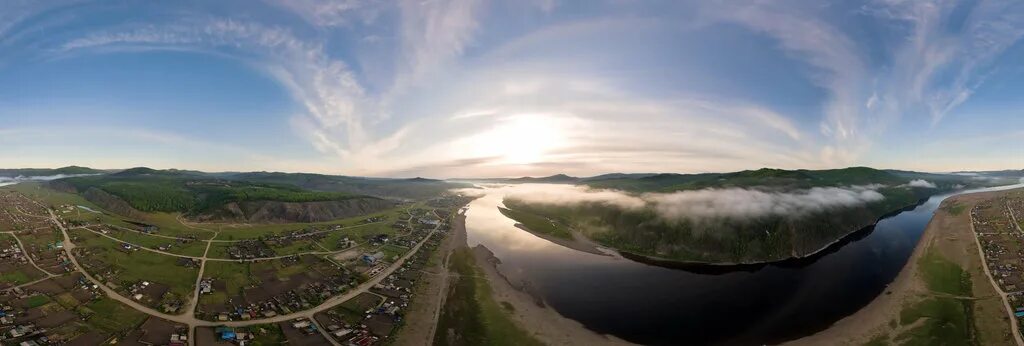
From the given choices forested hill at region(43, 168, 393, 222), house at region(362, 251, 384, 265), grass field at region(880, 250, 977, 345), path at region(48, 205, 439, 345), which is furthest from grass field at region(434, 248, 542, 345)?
forested hill at region(43, 168, 393, 222)

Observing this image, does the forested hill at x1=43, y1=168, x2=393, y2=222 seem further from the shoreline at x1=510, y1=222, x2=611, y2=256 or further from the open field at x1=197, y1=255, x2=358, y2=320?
the shoreline at x1=510, y1=222, x2=611, y2=256

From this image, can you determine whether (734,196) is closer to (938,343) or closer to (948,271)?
(948,271)

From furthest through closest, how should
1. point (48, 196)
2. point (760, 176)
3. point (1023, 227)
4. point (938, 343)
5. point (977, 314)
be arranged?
1. point (760, 176)
2. point (48, 196)
3. point (1023, 227)
4. point (977, 314)
5. point (938, 343)

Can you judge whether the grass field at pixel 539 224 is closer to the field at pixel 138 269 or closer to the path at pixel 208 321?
the path at pixel 208 321

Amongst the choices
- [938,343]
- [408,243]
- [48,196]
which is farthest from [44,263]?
[938,343]

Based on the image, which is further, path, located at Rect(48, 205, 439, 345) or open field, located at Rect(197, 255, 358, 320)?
open field, located at Rect(197, 255, 358, 320)

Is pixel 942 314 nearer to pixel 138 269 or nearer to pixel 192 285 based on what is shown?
pixel 192 285
